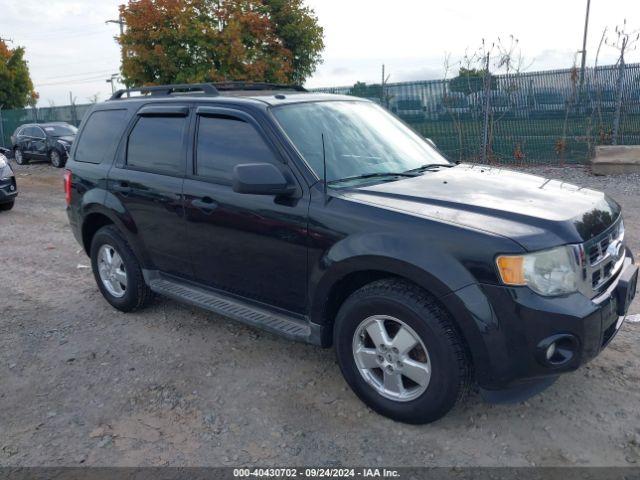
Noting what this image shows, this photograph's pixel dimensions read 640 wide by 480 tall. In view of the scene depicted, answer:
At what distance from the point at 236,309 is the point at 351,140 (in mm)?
1398

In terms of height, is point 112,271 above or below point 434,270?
below

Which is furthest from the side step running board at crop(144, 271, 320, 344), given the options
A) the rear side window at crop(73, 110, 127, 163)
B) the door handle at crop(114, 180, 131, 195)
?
the rear side window at crop(73, 110, 127, 163)

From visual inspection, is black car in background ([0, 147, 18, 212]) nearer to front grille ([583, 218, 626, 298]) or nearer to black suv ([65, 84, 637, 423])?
black suv ([65, 84, 637, 423])

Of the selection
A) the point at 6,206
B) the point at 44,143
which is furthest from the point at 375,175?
the point at 44,143

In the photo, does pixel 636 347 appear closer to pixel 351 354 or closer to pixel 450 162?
pixel 450 162

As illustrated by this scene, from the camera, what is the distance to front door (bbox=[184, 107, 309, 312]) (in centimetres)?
347

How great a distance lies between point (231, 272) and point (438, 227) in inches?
62.8

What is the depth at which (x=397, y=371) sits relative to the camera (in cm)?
311

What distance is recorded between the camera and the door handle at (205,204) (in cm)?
386

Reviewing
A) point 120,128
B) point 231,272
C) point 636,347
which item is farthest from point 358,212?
point 120,128

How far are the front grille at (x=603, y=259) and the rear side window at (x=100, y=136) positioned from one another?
3.72 metres

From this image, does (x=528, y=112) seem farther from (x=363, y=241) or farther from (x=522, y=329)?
(x=522, y=329)

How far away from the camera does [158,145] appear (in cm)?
440

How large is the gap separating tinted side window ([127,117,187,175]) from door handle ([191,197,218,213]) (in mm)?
314
